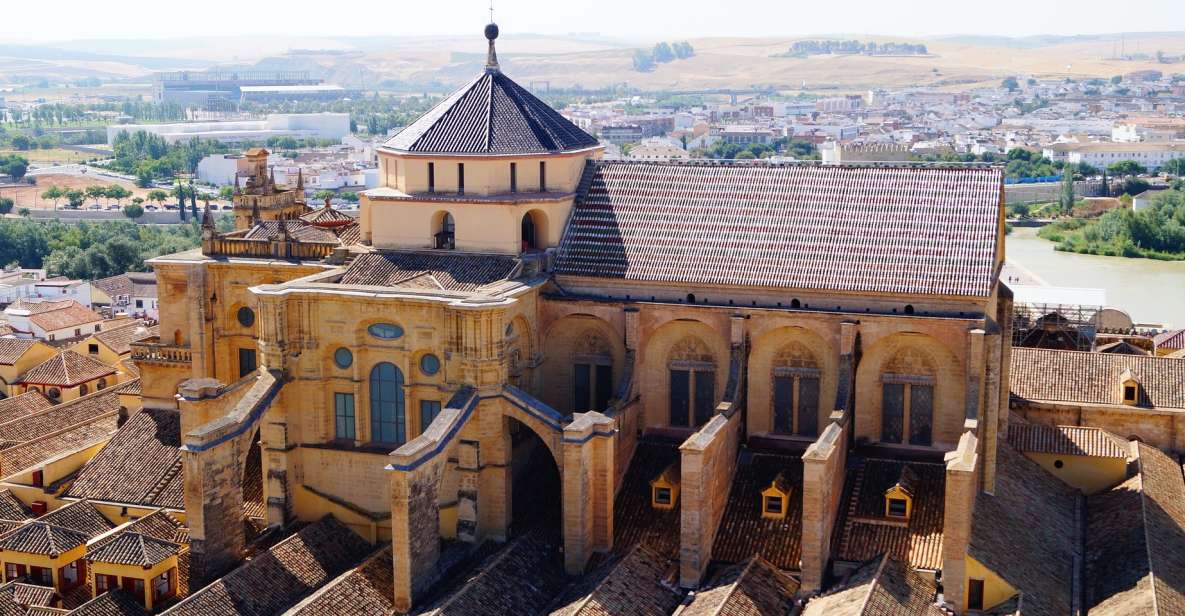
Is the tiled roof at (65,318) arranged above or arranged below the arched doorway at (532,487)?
below

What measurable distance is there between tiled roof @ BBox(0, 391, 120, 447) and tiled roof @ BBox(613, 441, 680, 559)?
72.5ft

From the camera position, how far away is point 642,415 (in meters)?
37.8

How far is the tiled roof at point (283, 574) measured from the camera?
30.9 meters

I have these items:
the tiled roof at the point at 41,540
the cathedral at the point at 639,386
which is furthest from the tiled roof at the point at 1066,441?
the tiled roof at the point at 41,540

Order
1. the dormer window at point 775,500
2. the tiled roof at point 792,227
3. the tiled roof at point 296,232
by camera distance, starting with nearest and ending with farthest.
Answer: the dormer window at point 775,500, the tiled roof at point 792,227, the tiled roof at point 296,232

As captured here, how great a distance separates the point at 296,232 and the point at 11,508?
11.5m

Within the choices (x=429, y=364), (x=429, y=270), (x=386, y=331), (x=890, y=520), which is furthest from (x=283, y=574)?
(x=890, y=520)

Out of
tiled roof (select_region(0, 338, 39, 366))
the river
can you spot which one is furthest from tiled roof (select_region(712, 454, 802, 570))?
the river

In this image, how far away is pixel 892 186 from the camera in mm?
37906

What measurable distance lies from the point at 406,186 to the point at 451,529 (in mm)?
9694

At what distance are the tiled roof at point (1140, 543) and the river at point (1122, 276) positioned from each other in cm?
4567

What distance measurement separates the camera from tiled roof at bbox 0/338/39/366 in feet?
192

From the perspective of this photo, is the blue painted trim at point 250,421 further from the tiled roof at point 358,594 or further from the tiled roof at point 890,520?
the tiled roof at point 890,520

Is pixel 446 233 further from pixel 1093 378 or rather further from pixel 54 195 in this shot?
pixel 54 195
